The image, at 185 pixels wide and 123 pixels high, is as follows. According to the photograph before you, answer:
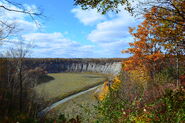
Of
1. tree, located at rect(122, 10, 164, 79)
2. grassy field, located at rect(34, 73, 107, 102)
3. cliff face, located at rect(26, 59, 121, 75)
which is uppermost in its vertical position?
tree, located at rect(122, 10, 164, 79)

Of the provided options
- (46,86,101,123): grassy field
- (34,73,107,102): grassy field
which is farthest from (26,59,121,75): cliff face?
(46,86,101,123): grassy field

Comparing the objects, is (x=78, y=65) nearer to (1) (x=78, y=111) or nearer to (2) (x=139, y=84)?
(1) (x=78, y=111)

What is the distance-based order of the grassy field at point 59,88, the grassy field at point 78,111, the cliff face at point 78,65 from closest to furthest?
1. the grassy field at point 78,111
2. the grassy field at point 59,88
3. the cliff face at point 78,65

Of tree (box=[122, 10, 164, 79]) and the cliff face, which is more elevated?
tree (box=[122, 10, 164, 79])

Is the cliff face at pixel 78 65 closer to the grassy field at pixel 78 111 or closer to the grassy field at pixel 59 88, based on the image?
the grassy field at pixel 59 88

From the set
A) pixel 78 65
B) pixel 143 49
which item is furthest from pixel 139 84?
pixel 78 65

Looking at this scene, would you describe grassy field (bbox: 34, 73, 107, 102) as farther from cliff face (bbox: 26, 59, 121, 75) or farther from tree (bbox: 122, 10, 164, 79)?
cliff face (bbox: 26, 59, 121, 75)

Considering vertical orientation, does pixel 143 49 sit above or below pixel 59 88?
above

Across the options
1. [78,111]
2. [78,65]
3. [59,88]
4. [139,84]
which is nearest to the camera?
[139,84]

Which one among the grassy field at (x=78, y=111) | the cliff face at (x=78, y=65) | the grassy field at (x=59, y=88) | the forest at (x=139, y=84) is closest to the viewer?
the forest at (x=139, y=84)

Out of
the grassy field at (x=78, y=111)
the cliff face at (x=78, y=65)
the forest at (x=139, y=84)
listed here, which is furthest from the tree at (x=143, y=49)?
the cliff face at (x=78, y=65)

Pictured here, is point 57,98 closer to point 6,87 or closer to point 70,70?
point 6,87

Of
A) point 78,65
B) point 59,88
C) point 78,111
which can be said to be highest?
point 78,65

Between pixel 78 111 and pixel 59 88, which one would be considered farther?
pixel 59 88
